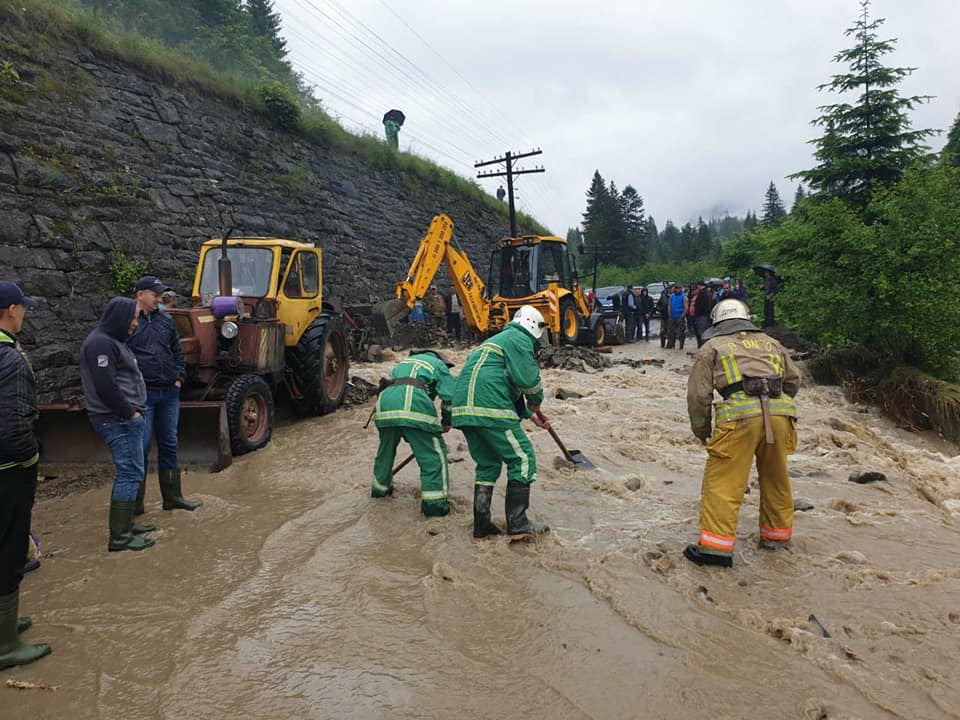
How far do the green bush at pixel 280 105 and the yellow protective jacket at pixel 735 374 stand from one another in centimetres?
1296

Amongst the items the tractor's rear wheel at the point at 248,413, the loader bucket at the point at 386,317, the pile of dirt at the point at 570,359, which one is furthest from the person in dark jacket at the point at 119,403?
the pile of dirt at the point at 570,359

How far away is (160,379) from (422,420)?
83.9 inches

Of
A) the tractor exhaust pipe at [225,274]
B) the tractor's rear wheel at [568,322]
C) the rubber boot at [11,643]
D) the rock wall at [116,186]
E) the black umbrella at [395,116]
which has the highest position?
the black umbrella at [395,116]

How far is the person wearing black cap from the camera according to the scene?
9.19 ft

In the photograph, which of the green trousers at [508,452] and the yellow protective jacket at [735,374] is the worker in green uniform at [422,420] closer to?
the green trousers at [508,452]

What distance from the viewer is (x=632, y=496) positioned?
17.3ft

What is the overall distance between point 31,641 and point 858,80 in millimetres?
15012

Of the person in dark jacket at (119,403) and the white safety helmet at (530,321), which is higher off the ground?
the white safety helmet at (530,321)

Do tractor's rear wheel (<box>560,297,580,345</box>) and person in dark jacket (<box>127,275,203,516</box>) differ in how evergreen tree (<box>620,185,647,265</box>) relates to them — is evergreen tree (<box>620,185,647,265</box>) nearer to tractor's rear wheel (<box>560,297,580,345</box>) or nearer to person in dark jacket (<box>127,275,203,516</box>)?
tractor's rear wheel (<box>560,297,580,345</box>)

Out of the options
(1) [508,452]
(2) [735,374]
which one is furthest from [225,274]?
(2) [735,374]

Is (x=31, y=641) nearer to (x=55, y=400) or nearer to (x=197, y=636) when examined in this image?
(x=197, y=636)

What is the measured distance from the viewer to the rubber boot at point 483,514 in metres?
4.31

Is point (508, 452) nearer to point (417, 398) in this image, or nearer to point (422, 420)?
point (422, 420)

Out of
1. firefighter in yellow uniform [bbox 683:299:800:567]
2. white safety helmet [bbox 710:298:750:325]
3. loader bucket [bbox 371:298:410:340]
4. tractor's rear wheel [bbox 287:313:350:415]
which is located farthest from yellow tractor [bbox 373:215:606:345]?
firefighter in yellow uniform [bbox 683:299:800:567]
